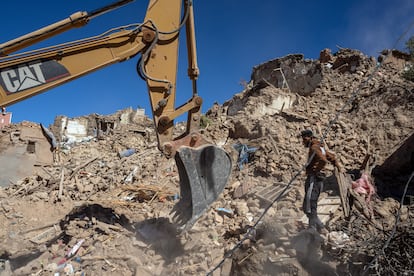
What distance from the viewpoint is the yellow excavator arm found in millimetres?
3543

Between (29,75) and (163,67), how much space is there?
1.60m

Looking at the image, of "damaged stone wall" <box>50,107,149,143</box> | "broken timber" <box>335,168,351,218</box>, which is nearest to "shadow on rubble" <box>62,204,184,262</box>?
"broken timber" <box>335,168,351,218</box>

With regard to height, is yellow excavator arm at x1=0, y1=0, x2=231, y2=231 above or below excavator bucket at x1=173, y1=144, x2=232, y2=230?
above

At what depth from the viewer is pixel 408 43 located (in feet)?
43.1

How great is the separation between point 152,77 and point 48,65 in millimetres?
1238

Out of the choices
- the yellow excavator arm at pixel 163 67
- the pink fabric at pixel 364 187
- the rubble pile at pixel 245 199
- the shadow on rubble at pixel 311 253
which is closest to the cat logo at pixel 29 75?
the yellow excavator arm at pixel 163 67

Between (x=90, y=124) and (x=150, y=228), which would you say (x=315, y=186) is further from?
(x=90, y=124)

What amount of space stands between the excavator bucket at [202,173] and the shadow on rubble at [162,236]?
787 mm

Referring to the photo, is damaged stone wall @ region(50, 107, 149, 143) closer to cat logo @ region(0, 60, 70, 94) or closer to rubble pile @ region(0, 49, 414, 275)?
rubble pile @ region(0, 49, 414, 275)

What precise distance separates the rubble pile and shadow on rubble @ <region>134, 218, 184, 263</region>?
0.02 meters

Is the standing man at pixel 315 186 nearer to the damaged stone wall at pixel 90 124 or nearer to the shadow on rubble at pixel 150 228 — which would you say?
the shadow on rubble at pixel 150 228

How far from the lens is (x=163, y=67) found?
13.2ft

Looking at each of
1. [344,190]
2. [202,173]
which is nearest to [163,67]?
[202,173]

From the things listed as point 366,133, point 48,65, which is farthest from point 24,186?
point 366,133
